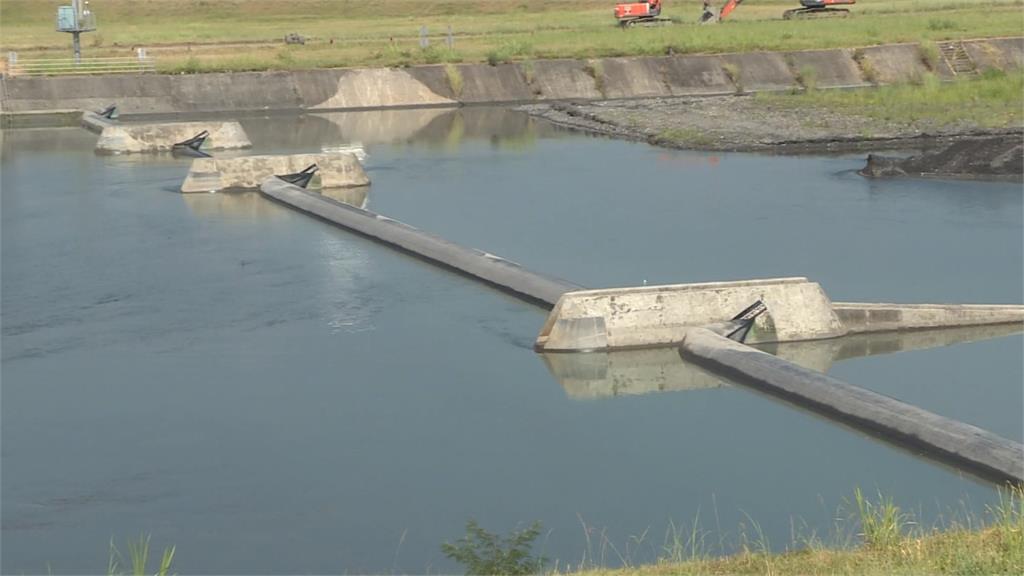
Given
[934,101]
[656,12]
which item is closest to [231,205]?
[934,101]

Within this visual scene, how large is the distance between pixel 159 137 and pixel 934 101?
58.3 ft

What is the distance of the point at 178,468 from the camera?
1152 centimetres

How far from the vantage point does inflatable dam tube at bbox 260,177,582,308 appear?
16.8 metres

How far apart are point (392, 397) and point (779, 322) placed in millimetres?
Result: 3895

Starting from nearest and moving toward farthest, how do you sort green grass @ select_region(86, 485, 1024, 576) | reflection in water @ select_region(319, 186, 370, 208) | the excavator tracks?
green grass @ select_region(86, 485, 1024, 576)
reflection in water @ select_region(319, 186, 370, 208)
the excavator tracks

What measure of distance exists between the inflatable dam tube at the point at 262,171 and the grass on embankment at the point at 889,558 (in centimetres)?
1886

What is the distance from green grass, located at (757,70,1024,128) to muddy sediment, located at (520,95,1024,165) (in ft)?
1.56

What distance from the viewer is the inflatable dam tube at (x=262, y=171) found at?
1043 inches

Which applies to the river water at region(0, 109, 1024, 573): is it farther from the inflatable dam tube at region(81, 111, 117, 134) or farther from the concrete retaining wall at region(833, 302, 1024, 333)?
the inflatable dam tube at region(81, 111, 117, 134)

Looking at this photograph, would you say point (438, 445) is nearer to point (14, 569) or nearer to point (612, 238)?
point (14, 569)

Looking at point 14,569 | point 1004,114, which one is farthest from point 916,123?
point 14,569

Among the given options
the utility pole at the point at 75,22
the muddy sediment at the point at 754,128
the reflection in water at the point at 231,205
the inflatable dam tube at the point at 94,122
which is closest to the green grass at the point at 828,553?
the reflection in water at the point at 231,205

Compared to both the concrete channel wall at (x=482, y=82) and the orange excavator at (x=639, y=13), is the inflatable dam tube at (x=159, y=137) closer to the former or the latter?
the concrete channel wall at (x=482, y=82)

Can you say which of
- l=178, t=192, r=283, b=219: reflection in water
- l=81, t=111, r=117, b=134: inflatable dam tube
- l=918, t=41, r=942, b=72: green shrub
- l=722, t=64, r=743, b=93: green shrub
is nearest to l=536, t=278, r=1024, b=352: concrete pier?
l=178, t=192, r=283, b=219: reflection in water
